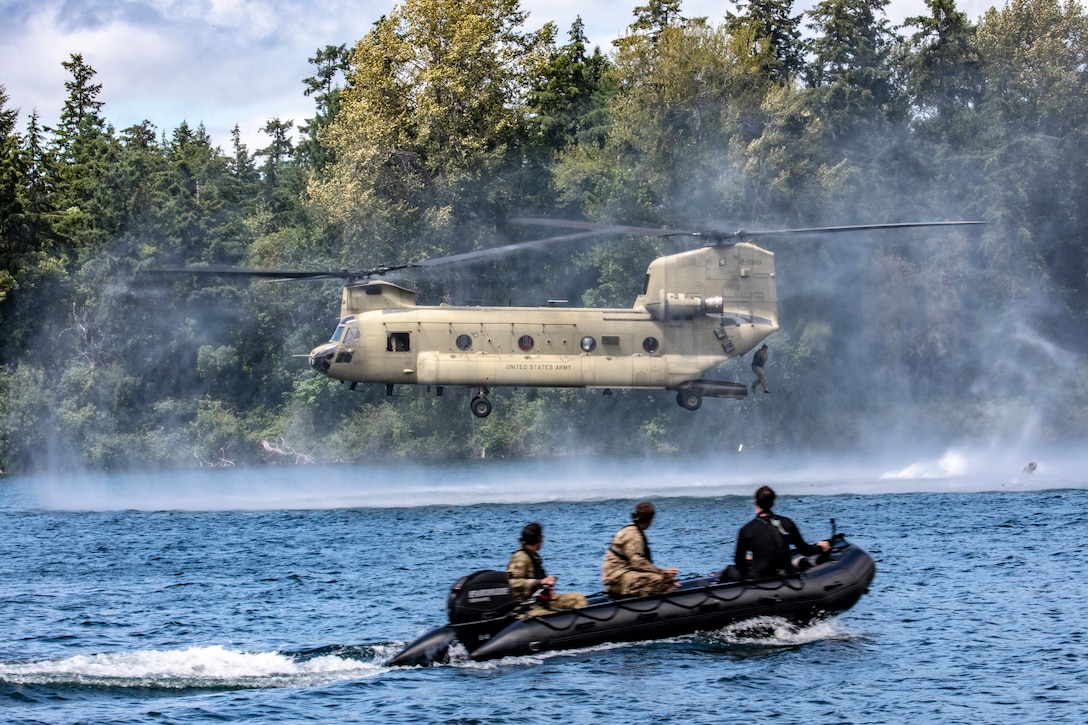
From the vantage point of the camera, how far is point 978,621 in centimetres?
2264

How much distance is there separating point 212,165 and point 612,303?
1577 inches

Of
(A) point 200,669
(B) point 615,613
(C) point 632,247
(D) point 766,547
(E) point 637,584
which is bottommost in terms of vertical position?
(A) point 200,669

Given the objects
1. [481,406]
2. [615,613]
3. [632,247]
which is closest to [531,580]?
[615,613]

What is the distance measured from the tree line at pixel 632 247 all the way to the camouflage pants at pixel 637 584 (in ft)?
139

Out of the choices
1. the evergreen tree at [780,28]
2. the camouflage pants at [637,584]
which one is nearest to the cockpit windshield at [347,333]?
the camouflage pants at [637,584]

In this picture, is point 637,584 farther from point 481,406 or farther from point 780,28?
point 780,28

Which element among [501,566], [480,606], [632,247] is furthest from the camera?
[632,247]

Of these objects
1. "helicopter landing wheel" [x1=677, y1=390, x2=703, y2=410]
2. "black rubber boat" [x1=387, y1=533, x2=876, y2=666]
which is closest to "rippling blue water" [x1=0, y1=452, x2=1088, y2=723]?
"black rubber boat" [x1=387, y1=533, x2=876, y2=666]

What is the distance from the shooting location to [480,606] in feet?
62.3

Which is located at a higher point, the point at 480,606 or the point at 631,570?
the point at 631,570

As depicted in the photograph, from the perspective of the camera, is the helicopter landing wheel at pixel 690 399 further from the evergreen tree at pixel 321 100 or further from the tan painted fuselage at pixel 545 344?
the evergreen tree at pixel 321 100

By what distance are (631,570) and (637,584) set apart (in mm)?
212

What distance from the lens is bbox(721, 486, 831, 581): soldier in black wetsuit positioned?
771 inches

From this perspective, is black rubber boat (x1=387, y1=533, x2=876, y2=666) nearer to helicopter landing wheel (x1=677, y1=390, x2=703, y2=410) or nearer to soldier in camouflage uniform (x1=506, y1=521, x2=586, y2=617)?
soldier in camouflage uniform (x1=506, y1=521, x2=586, y2=617)
